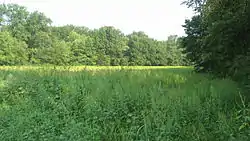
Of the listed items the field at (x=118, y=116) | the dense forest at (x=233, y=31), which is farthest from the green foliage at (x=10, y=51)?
the dense forest at (x=233, y=31)

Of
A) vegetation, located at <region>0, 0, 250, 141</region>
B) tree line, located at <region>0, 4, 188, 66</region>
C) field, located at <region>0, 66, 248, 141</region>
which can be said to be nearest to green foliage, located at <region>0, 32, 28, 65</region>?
tree line, located at <region>0, 4, 188, 66</region>

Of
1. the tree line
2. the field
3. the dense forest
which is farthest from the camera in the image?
the tree line

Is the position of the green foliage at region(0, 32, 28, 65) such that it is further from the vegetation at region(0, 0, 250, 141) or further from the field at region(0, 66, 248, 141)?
the field at region(0, 66, 248, 141)

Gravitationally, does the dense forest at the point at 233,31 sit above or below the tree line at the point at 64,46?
below

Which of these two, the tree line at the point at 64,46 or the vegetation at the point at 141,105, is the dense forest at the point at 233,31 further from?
the tree line at the point at 64,46

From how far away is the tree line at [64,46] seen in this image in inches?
1784

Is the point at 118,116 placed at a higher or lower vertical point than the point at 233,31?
lower

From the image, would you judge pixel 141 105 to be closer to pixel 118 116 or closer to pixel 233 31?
pixel 118 116

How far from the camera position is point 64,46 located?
4931cm

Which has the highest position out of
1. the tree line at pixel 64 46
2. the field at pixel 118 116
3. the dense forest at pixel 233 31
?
the tree line at pixel 64 46

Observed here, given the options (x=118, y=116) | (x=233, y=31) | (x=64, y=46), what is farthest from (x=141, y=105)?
(x=64, y=46)

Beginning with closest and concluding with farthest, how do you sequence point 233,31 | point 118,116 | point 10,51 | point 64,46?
point 118,116
point 233,31
point 10,51
point 64,46

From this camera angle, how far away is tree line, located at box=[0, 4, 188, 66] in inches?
1784

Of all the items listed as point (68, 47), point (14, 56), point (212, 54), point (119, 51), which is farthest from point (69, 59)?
point (212, 54)
